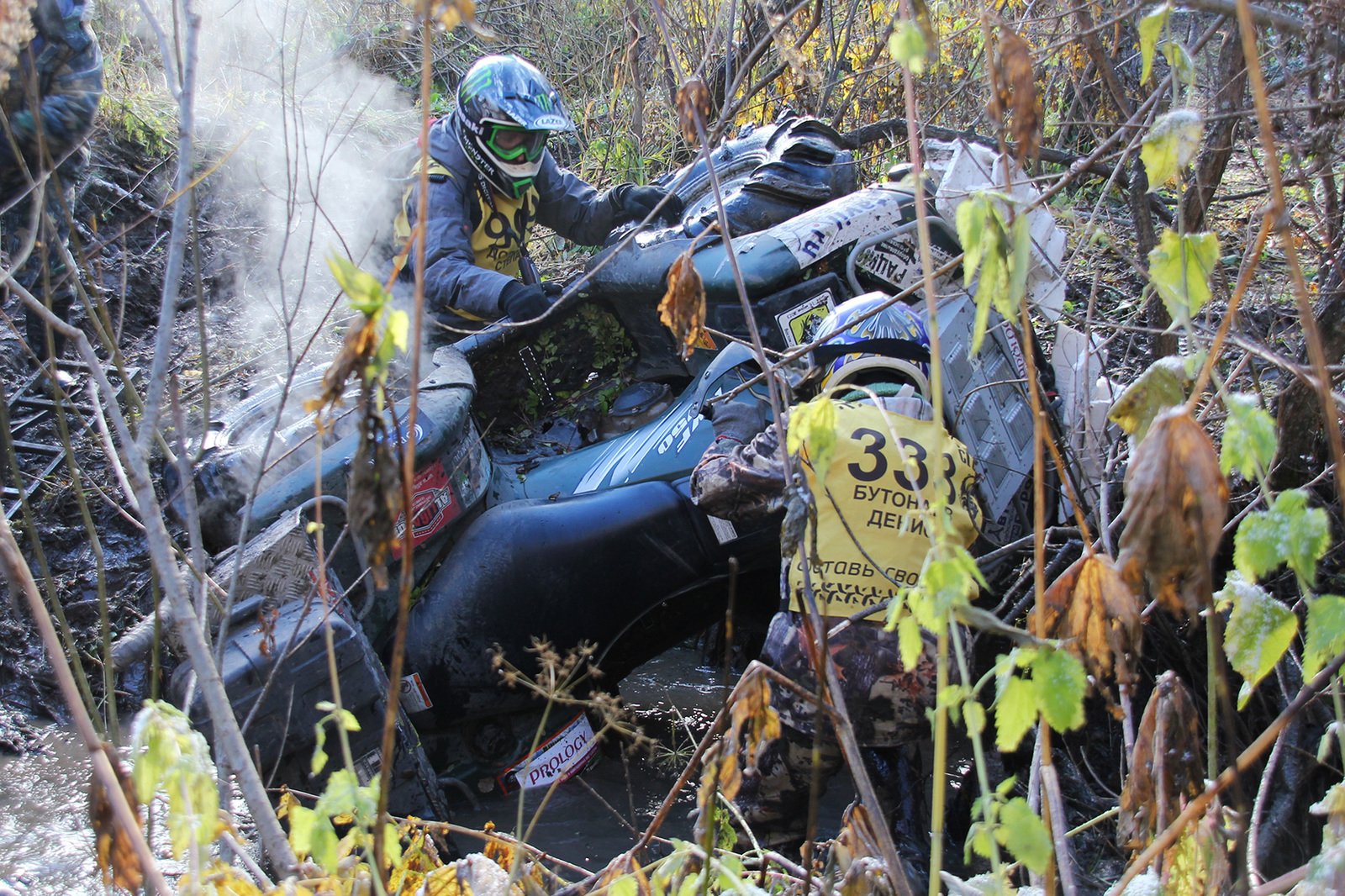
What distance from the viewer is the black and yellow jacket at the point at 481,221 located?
13.2 ft

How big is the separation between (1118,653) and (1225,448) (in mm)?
283

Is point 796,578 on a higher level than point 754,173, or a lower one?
lower

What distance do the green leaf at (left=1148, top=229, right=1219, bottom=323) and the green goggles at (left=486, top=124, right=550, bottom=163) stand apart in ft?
Answer: 12.1

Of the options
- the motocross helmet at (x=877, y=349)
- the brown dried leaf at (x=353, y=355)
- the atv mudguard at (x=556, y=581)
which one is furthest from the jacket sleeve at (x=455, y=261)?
the brown dried leaf at (x=353, y=355)

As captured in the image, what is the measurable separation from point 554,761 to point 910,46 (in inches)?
101

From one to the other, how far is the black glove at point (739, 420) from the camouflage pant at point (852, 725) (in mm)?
629

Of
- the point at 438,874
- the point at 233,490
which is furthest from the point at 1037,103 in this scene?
the point at 233,490

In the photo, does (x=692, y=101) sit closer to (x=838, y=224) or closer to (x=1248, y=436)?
(x=1248, y=436)

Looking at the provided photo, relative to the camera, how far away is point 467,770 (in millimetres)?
3010

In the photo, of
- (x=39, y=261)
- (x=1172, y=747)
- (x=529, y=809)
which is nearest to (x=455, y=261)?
(x=39, y=261)

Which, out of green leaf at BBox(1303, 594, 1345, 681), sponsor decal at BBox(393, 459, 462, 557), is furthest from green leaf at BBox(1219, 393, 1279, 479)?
sponsor decal at BBox(393, 459, 462, 557)

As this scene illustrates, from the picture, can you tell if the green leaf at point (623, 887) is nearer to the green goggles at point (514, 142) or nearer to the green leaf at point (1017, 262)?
the green leaf at point (1017, 262)

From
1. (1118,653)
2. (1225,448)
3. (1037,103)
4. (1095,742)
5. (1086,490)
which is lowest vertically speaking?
(1095,742)

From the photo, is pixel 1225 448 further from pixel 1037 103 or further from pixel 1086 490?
pixel 1086 490
